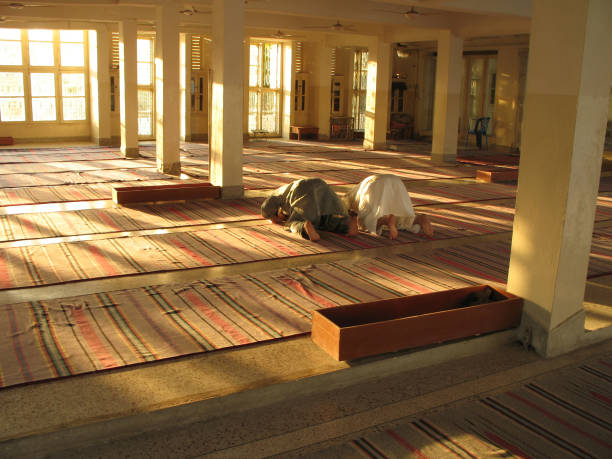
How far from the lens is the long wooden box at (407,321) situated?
412 cm

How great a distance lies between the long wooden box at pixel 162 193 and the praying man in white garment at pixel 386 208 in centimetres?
272

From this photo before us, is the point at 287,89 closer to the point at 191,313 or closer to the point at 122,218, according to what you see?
the point at 122,218

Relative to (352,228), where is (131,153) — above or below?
above

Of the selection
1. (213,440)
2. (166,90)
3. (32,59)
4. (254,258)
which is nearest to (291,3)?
(166,90)

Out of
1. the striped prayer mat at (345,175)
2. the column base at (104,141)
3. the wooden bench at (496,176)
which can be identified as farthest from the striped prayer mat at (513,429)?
the column base at (104,141)

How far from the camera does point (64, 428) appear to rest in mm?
3264

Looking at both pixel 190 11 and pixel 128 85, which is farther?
pixel 128 85

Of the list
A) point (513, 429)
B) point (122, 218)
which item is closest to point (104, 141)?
point (122, 218)

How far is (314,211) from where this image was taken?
7.41 m

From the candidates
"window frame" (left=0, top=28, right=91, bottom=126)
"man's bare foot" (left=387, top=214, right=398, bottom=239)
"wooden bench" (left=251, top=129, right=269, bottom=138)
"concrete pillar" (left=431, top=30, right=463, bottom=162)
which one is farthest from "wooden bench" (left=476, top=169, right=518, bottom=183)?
"window frame" (left=0, top=28, right=91, bottom=126)

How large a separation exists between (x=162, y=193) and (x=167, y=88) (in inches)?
125

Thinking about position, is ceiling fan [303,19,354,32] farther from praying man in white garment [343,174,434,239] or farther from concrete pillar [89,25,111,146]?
praying man in white garment [343,174,434,239]

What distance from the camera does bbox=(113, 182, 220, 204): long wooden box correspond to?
9000 mm

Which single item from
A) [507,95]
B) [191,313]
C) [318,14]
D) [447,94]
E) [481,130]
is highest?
[318,14]
